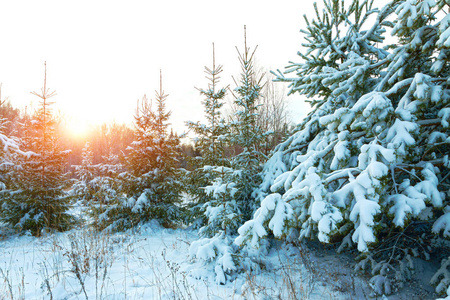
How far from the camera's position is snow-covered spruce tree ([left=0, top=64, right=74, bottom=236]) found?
710 centimetres

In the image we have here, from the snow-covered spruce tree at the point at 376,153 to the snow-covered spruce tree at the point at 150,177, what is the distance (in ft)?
12.9

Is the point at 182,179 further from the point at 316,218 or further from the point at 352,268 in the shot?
the point at 316,218

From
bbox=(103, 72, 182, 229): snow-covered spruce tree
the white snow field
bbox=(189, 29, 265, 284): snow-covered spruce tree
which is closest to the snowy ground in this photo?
the white snow field

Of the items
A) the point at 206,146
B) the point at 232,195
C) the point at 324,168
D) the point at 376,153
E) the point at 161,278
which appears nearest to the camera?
the point at 376,153

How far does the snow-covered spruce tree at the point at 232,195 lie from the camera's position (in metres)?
3.93

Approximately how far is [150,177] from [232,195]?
11.3ft

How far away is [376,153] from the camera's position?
8.36 feet

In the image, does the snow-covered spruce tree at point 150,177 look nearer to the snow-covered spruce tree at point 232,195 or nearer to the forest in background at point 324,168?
the forest in background at point 324,168

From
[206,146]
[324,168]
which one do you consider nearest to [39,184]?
[206,146]

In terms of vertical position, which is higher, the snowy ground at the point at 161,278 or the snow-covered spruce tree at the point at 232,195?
the snow-covered spruce tree at the point at 232,195

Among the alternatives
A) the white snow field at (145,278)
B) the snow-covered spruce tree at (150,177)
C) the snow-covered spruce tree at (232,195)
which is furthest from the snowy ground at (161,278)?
the snow-covered spruce tree at (150,177)

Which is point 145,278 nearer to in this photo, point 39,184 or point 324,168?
point 324,168

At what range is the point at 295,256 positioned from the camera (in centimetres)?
458

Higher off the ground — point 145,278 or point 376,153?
point 376,153
